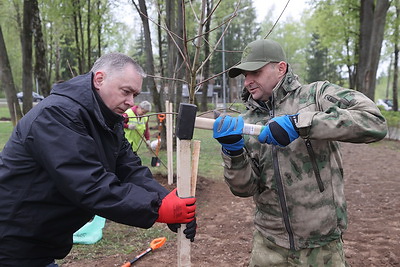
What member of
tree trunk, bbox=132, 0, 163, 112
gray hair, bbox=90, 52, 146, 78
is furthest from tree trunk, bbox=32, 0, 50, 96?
gray hair, bbox=90, 52, 146, 78

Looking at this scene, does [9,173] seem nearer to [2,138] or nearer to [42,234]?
[42,234]

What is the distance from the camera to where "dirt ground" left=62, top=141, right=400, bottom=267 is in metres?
3.71

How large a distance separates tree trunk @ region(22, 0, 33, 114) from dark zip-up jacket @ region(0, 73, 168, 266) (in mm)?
9287

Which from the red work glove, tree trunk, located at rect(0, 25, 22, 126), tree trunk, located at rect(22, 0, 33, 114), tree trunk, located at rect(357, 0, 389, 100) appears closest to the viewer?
the red work glove

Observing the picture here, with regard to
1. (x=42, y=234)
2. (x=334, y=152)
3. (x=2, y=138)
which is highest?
(x=334, y=152)

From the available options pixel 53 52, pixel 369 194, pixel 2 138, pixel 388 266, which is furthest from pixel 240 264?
pixel 53 52

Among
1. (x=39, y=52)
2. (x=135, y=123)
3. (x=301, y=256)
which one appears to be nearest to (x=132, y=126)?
(x=135, y=123)

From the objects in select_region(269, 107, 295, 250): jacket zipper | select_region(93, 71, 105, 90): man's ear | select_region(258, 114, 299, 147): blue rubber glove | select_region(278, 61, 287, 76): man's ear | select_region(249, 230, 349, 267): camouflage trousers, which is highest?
select_region(278, 61, 287, 76): man's ear

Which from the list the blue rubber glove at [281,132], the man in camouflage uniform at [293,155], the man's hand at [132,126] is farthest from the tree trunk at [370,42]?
the blue rubber glove at [281,132]

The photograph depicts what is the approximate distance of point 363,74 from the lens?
485 inches

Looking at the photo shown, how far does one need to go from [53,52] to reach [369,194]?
28.5 m

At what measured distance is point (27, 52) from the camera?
1011cm

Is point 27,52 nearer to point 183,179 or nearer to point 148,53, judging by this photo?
point 148,53

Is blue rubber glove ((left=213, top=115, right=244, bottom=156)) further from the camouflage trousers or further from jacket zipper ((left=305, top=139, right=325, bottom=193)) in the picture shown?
the camouflage trousers
